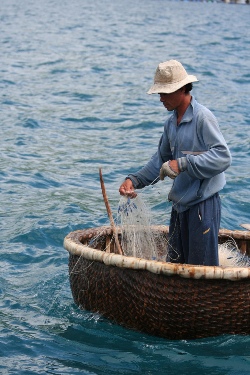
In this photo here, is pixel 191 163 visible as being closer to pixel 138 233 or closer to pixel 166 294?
pixel 166 294

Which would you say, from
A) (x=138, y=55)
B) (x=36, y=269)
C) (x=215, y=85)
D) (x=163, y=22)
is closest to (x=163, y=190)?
(x=36, y=269)

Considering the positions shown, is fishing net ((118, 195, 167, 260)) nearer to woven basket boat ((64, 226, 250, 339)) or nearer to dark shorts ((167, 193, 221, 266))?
dark shorts ((167, 193, 221, 266))

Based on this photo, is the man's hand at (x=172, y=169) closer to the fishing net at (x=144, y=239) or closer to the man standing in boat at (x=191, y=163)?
the man standing in boat at (x=191, y=163)

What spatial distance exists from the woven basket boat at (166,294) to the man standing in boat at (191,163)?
1.36ft

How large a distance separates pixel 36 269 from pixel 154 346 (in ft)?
6.28

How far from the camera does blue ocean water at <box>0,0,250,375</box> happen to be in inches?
205

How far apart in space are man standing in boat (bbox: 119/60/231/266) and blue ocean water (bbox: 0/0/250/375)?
645 mm

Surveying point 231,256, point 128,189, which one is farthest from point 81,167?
point 128,189

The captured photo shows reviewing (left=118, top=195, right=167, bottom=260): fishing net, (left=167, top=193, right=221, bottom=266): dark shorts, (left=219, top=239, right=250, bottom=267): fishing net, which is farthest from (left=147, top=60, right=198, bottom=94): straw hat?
(left=219, top=239, right=250, bottom=267): fishing net

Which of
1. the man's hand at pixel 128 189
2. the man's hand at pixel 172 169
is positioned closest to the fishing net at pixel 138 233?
the man's hand at pixel 128 189

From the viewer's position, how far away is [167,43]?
2944 centimetres

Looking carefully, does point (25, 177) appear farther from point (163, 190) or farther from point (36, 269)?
point (36, 269)

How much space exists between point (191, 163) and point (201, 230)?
51 cm

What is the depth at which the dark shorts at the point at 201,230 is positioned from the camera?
536cm
